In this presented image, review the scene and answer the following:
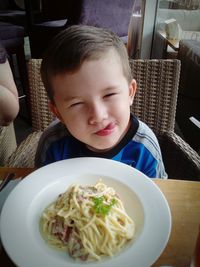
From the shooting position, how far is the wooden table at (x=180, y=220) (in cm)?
64

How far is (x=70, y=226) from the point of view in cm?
68

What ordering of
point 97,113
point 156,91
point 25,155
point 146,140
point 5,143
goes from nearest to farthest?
point 97,113, point 146,140, point 25,155, point 156,91, point 5,143

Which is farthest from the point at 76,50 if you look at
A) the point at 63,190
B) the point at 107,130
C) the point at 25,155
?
the point at 25,155

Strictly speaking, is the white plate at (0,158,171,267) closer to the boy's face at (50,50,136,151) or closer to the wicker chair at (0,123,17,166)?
the boy's face at (50,50,136,151)

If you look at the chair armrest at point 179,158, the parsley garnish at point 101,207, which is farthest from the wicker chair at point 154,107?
the parsley garnish at point 101,207

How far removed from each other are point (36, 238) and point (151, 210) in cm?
27

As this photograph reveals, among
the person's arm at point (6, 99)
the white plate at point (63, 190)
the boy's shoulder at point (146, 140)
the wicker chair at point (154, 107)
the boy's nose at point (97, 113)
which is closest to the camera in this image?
the white plate at point (63, 190)

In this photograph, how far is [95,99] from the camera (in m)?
0.80

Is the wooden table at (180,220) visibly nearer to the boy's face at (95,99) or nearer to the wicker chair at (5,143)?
the boy's face at (95,99)

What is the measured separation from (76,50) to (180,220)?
1.78 ft

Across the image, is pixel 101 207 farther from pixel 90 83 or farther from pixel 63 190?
pixel 90 83

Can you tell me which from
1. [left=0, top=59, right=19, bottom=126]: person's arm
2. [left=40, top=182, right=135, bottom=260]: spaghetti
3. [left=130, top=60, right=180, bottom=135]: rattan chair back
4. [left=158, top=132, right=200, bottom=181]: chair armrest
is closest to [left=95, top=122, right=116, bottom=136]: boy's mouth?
[left=40, top=182, right=135, bottom=260]: spaghetti

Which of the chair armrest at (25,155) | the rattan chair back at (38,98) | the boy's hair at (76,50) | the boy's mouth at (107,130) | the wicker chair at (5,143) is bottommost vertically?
the wicker chair at (5,143)

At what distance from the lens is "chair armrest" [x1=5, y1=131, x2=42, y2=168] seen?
115cm
